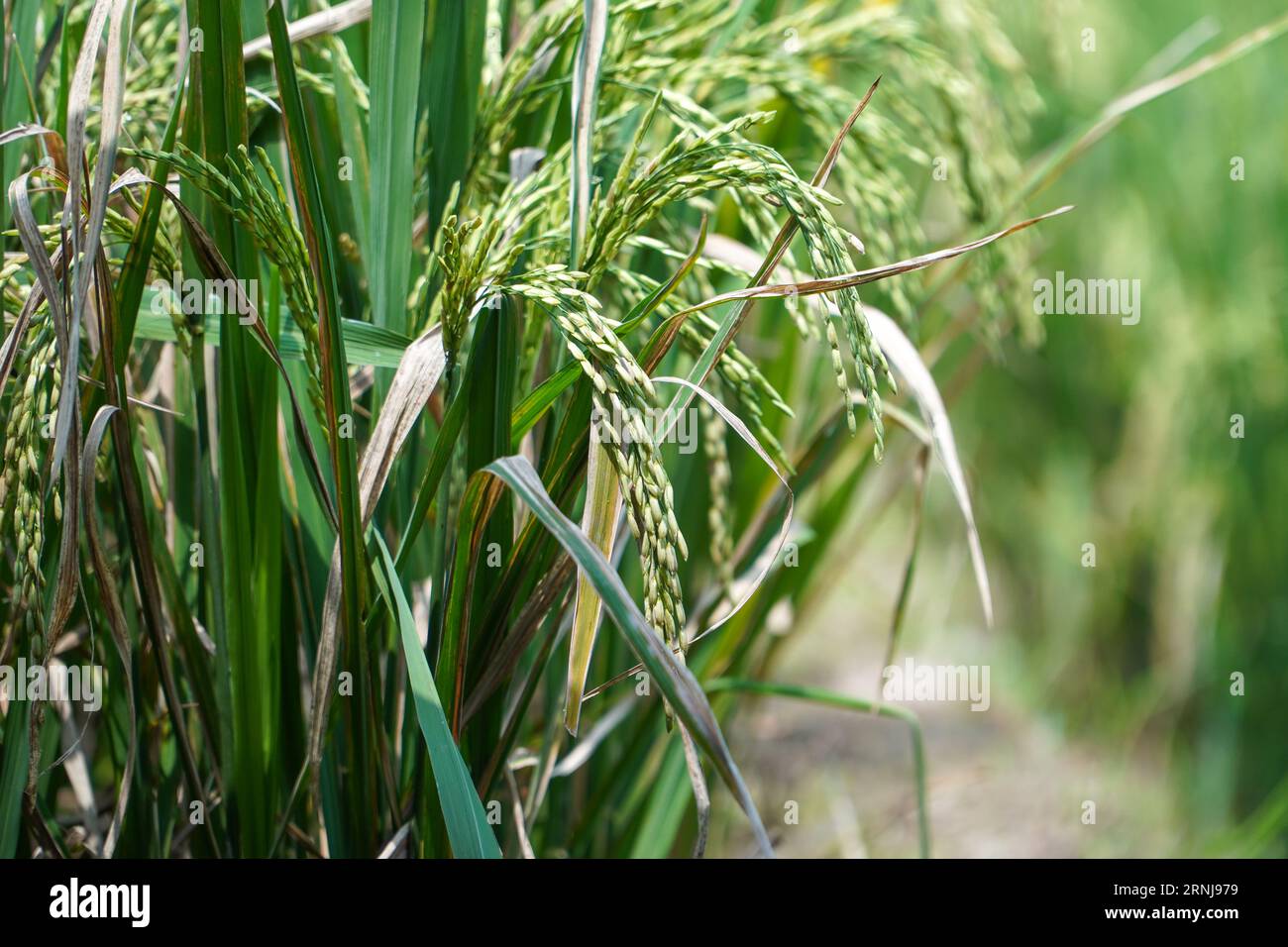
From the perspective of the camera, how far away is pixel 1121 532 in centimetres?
187

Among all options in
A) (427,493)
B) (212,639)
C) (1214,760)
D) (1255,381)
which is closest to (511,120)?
(427,493)

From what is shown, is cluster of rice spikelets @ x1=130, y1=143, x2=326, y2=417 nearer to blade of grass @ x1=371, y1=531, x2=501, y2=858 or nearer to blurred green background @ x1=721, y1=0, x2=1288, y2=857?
blade of grass @ x1=371, y1=531, x2=501, y2=858

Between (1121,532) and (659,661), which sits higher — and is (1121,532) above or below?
below

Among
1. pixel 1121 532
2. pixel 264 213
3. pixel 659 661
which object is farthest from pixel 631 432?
pixel 1121 532

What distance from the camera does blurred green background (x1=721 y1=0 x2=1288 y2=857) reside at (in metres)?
1.61

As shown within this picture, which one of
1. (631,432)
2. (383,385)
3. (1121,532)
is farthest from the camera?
(1121,532)

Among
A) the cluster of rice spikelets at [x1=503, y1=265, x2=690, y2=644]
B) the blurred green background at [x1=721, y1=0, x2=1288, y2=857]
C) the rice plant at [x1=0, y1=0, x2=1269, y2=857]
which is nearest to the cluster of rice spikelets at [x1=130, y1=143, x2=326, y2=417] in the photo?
the rice plant at [x1=0, y1=0, x2=1269, y2=857]

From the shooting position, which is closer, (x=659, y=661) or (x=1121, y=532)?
(x=659, y=661)

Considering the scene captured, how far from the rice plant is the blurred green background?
34.6 inches

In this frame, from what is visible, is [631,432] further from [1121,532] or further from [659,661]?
[1121,532]

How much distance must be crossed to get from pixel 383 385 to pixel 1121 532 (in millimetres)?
1663

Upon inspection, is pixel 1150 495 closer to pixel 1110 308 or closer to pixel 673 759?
pixel 1110 308

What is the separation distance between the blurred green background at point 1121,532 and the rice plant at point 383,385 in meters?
0.88
